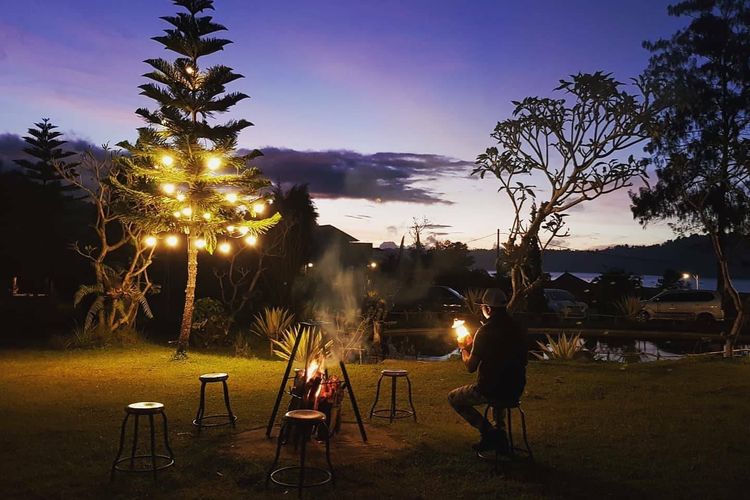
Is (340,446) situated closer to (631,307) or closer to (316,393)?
(316,393)

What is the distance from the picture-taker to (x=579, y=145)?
39.6 feet

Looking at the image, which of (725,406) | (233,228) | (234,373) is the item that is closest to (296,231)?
(233,228)

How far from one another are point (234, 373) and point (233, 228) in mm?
3529

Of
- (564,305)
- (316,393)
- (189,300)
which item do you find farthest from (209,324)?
(564,305)

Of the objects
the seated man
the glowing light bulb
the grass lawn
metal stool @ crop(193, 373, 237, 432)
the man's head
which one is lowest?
the grass lawn

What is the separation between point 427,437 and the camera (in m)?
7.01

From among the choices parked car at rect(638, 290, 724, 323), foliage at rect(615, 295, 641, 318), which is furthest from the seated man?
foliage at rect(615, 295, 641, 318)

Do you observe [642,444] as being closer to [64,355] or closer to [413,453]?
[413,453]

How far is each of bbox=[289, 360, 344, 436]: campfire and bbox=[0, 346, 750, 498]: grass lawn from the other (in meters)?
0.65

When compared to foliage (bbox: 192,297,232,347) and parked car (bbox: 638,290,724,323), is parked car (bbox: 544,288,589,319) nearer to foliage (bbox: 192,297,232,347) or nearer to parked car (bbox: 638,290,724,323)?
parked car (bbox: 638,290,724,323)

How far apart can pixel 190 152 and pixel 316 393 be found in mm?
7960

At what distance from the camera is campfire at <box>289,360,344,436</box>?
650 cm

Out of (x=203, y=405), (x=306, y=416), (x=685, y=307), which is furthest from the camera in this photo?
(x=685, y=307)

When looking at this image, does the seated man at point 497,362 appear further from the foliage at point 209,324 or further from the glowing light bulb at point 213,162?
the foliage at point 209,324
